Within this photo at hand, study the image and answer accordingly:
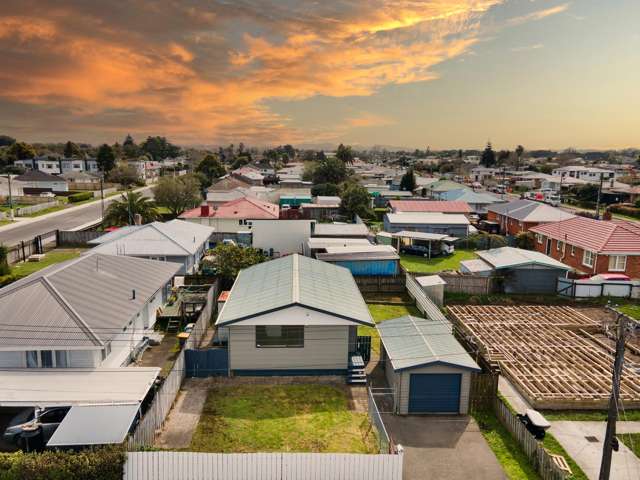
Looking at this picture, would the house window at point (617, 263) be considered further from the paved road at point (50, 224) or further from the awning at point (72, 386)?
the paved road at point (50, 224)

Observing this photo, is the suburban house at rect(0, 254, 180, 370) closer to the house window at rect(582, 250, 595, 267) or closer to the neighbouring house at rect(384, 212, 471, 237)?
the neighbouring house at rect(384, 212, 471, 237)

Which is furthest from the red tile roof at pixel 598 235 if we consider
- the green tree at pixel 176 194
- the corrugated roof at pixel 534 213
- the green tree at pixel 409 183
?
the green tree at pixel 409 183

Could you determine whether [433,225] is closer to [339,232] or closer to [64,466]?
[339,232]

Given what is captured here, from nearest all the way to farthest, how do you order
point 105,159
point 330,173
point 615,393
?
1. point 615,393
2. point 330,173
3. point 105,159

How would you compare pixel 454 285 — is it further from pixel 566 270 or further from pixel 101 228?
pixel 101 228

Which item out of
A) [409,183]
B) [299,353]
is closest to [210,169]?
[409,183]

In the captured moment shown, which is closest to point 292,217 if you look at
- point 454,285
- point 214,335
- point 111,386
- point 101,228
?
point 101,228

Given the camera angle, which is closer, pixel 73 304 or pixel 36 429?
pixel 36 429
